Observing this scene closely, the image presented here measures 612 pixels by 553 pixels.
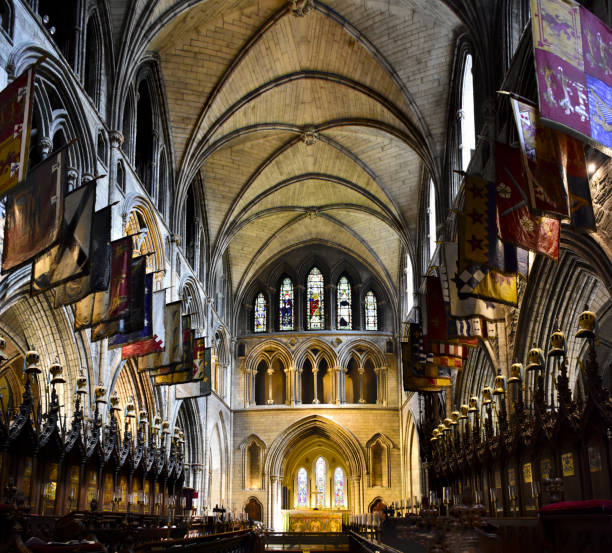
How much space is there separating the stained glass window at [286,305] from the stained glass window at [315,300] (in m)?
0.85

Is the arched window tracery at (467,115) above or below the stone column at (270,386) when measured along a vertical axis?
above

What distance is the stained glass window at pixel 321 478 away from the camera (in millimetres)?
36094

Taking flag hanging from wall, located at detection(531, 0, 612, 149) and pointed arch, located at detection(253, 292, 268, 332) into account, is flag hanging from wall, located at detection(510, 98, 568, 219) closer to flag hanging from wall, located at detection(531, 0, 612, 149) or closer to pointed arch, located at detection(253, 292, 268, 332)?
flag hanging from wall, located at detection(531, 0, 612, 149)

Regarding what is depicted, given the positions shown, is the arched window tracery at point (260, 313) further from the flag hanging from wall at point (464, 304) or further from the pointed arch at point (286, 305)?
the flag hanging from wall at point (464, 304)

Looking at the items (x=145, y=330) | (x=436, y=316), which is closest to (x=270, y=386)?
(x=436, y=316)

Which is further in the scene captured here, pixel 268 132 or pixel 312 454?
pixel 312 454

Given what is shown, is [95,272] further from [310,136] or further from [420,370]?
[310,136]

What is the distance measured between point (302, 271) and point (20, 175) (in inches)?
1095

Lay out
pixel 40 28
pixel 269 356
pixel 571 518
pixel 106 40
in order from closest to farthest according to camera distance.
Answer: pixel 571 518, pixel 40 28, pixel 106 40, pixel 269 356

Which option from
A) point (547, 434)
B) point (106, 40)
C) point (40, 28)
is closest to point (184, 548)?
point (547, 434)

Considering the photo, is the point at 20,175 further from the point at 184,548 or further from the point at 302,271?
the point at 302,271

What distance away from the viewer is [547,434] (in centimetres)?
→ 1203

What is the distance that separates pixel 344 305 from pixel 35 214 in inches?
1072

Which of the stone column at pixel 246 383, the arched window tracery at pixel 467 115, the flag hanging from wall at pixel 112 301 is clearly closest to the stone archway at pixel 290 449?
the stone column at pixel 246 383
